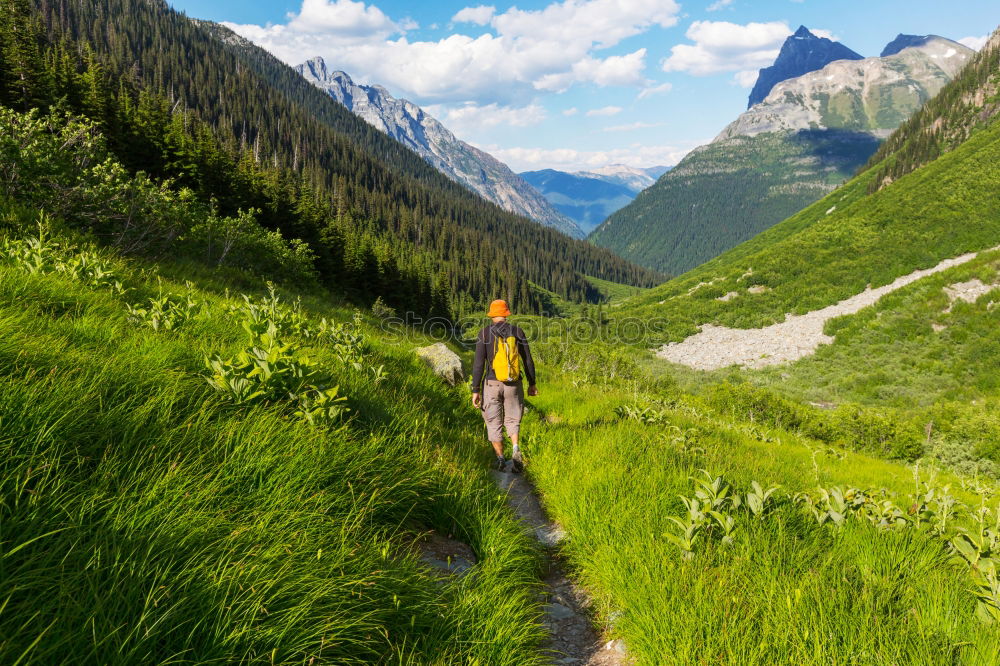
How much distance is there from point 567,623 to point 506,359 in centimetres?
408

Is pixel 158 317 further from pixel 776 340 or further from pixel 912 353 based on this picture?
pixel 776 340

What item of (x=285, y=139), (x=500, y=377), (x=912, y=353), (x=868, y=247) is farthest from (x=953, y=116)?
(x=285, y=139)

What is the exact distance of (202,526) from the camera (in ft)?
6.29

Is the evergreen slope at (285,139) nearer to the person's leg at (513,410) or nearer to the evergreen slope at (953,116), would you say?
the person's leg at (513,410)

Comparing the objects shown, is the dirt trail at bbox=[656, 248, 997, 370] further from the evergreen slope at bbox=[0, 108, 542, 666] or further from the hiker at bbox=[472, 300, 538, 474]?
the evergreen slope at bbox=[0, 108, 542, 666]

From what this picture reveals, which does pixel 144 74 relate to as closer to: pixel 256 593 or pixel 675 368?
pixel 675 368

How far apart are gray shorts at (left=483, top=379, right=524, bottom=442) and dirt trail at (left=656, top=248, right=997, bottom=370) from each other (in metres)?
46.4

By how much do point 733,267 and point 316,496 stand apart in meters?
86.2

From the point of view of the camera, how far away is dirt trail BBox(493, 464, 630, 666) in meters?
2.79

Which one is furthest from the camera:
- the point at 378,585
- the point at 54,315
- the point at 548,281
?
the point at 548,281

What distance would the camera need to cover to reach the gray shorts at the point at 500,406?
272 inches

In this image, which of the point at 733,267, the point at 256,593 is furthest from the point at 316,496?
the point at 733,267

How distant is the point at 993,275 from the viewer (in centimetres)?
3919

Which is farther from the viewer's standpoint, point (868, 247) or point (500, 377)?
point (868, 247)
